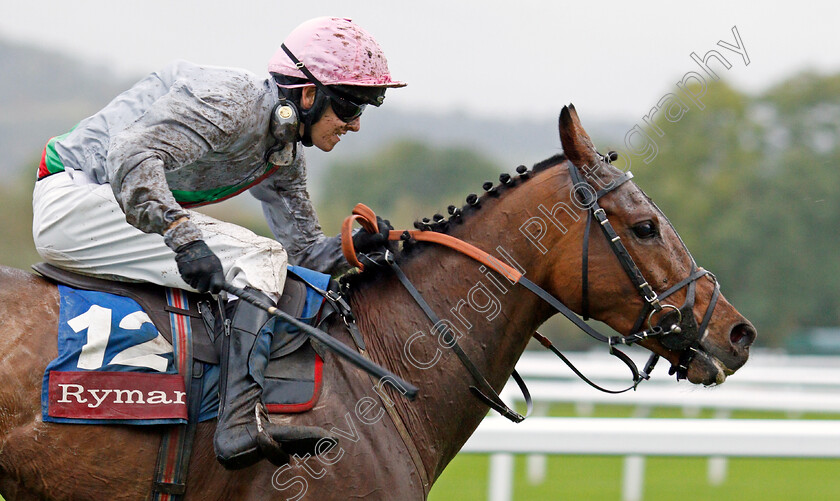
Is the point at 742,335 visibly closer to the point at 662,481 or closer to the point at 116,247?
the point at 116,247

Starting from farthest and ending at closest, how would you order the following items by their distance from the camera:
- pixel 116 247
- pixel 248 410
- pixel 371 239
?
pixel 371 239, pixel 116 247, pixel 248 410

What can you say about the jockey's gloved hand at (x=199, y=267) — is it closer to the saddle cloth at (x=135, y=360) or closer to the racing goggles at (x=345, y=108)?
the saddle cloth at (x=135, y=360)

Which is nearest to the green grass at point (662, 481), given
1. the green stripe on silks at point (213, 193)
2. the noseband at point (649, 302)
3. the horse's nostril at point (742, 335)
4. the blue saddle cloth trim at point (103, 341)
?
the horse's nostril at point (742, 335)

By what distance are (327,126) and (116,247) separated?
3.07 ft

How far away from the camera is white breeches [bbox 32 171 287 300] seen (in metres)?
3.31

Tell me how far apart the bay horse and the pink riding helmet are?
674 millimetres

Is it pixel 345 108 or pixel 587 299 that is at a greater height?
pixel 345 108

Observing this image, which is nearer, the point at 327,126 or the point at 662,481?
the point at 327,126

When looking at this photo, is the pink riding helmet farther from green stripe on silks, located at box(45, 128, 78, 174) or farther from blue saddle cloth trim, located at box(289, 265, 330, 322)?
green stripe on silks, located at box(45, 128, 78, 174)

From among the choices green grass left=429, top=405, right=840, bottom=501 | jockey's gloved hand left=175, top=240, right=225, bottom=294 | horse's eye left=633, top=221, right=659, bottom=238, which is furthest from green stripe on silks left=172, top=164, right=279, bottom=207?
green grass left=429, top=405, right=840, bottom=501

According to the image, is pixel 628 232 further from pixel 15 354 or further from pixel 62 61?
pixel 62 61

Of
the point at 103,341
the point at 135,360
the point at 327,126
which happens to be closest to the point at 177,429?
the point at 135,360

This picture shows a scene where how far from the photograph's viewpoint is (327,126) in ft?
12.0

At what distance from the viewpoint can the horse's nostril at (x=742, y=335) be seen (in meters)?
3.60
